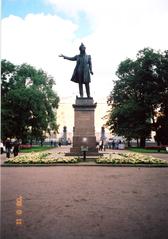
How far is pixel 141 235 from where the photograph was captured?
5.62 metres

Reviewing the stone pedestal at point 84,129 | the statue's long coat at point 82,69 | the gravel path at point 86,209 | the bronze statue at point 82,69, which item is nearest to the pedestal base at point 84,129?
the stone pedestal at point 84,129

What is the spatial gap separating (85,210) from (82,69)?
65.2 feet

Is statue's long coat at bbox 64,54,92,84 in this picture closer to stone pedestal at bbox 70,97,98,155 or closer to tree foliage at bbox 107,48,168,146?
stone pedestal at bbox 70,97,98,155

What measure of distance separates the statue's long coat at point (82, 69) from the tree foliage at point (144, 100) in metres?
24.9

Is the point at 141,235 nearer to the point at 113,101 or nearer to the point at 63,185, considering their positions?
the point at 63,185

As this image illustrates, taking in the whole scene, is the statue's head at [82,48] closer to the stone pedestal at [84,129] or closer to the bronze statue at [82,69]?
the bronze statue at [82,69]

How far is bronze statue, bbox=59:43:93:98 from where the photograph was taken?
2639cm

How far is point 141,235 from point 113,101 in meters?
52.0

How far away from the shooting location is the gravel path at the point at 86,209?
5770mm

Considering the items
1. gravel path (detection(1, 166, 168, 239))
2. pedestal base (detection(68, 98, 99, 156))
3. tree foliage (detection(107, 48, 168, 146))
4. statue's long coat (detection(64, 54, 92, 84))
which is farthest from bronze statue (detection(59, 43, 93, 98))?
tree foliage (detection(107, 48, 168, 146))

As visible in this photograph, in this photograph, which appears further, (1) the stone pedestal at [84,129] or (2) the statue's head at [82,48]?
(2) the statue's head at [82,48]

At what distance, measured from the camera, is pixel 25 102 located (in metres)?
51.9

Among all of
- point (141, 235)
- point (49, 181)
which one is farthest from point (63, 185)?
point (141, 235)

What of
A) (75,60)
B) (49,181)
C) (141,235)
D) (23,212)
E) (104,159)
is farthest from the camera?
(75,60)
